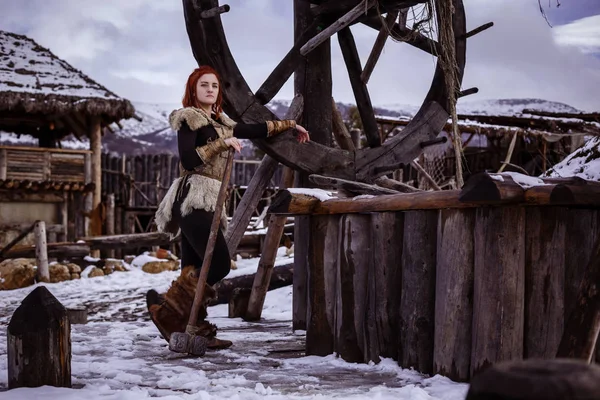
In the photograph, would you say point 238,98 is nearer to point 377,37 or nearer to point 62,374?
point 377,37

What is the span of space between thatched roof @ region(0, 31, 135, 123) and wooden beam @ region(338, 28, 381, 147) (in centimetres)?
1029

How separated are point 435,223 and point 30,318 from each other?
1.91 metres

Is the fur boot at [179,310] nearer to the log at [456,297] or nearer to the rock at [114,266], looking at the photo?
the log at [456,297]

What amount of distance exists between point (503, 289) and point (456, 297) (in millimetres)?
260

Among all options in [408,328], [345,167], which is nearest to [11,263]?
[345,167]

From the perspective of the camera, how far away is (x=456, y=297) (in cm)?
320

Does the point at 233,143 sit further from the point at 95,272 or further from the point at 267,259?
the point at 95,272

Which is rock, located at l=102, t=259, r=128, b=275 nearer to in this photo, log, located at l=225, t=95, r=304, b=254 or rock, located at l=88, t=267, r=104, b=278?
rock, located at l=88, t=267, r=104, b=278

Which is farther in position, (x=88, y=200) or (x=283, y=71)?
(x=88, y=200)

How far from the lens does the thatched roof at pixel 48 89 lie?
14367 mm

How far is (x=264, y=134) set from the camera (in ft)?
14.3

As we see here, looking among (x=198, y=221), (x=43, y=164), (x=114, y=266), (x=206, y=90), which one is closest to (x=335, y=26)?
(x=206, y=90)

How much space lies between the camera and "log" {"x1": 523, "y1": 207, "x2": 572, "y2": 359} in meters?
2.96

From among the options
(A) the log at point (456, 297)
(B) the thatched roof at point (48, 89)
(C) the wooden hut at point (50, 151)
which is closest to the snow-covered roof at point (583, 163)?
(A) the log at point (456, 297)
